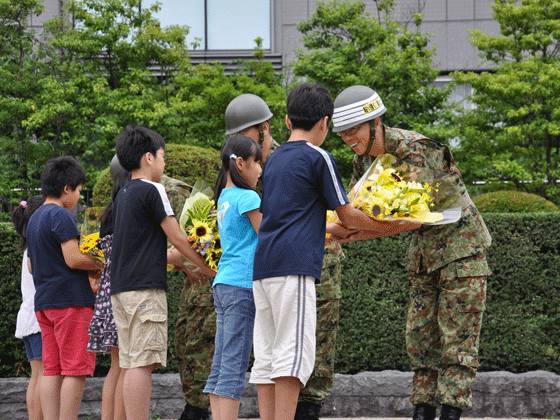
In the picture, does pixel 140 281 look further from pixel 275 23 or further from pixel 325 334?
pixel 275 23

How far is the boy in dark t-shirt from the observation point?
388 centimetres

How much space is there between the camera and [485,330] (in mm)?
6441

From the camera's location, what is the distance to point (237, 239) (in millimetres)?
3936

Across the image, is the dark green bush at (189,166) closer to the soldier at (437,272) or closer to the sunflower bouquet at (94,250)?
the sunflower bouquet at (94,250)

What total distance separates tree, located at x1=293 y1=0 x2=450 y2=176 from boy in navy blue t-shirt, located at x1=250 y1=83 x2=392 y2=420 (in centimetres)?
842

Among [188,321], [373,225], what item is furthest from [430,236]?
[188,321]

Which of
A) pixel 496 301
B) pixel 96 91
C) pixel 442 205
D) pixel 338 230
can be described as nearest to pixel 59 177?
pixel 338 230

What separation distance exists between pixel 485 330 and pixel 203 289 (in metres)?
3.13

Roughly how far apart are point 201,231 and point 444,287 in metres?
1.66

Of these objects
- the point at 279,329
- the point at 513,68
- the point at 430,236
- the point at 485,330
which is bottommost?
the point at 485,330

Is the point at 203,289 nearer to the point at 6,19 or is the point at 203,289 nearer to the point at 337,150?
the point at 337,150

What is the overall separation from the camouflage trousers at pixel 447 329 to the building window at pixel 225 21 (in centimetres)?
1408

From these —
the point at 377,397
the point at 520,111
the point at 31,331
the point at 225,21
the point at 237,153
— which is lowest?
the point at 377,397

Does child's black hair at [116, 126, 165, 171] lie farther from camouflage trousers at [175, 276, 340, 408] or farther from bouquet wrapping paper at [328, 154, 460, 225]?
bouquet wrapping paper at [328, 154, 460, 225]
